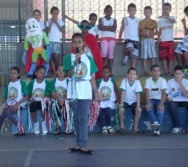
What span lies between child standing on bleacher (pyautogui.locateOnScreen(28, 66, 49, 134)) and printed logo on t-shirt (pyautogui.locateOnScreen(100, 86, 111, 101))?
1059 mm

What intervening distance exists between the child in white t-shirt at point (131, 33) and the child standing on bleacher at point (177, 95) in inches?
75.9

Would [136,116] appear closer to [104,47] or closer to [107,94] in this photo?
[107,94]

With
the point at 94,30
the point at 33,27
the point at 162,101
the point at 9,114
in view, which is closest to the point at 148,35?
the point at 94,30

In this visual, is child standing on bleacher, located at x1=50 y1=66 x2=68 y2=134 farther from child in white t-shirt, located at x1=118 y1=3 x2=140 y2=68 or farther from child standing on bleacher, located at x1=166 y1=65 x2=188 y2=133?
child in white t-shirt, located at x1=118 y1=3 x2=140 y2=68

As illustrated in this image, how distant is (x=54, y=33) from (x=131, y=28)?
1.76m

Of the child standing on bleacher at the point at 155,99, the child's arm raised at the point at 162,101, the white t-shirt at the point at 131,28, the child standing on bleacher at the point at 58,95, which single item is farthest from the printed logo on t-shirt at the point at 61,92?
the white t-shirt at the point at 131,28

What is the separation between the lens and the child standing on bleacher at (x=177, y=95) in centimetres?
1020

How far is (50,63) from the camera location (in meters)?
11.9

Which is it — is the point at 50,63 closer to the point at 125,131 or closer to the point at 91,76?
the point at 125,131

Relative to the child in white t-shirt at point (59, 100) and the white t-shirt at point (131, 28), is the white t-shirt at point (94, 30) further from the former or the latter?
the child in white t-shirt at point (59, 100)

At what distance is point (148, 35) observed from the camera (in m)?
12.2

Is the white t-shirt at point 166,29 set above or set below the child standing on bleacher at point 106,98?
above

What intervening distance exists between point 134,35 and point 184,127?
277 cm

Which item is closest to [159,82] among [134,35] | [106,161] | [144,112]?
[144,112]
